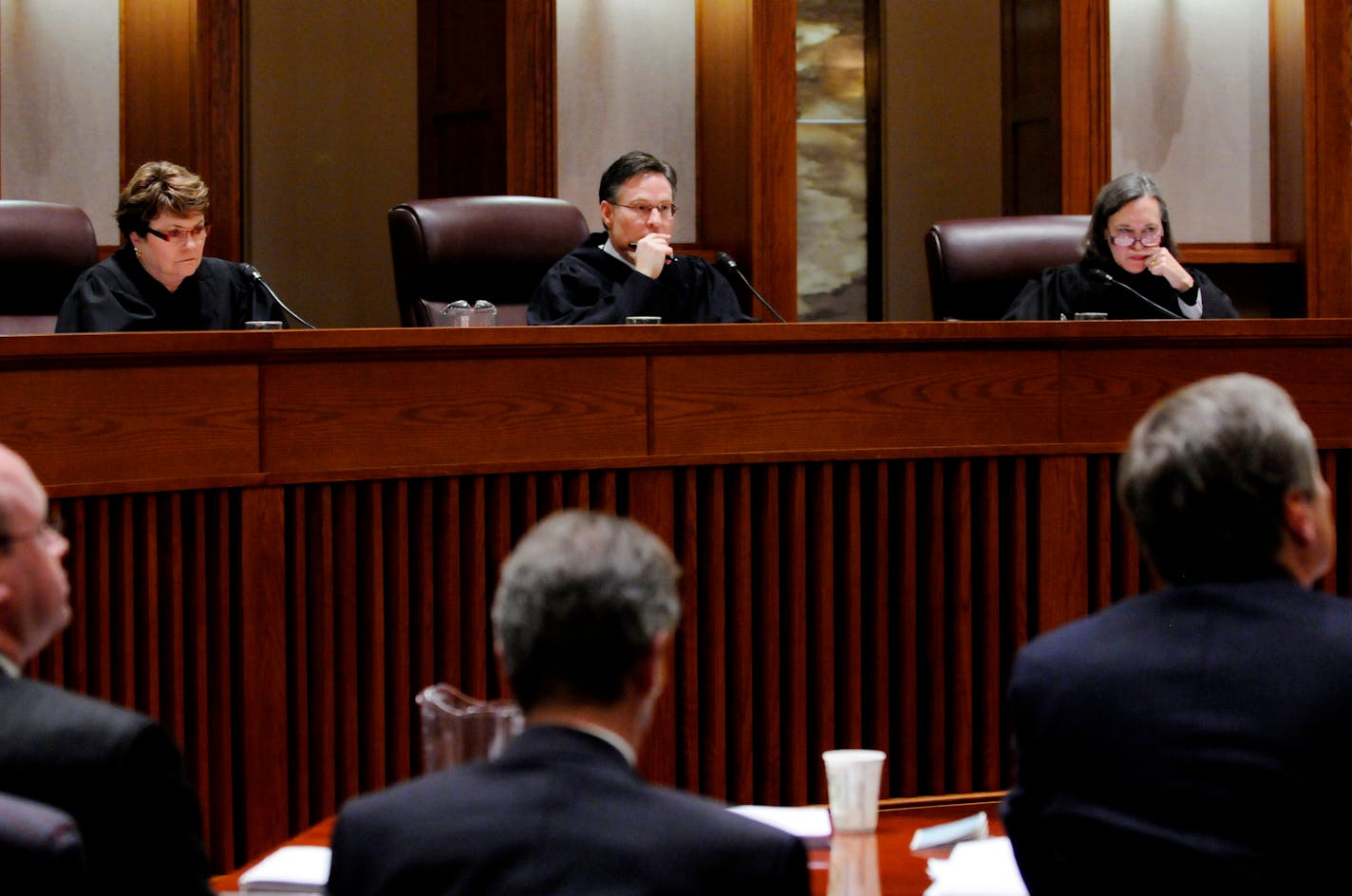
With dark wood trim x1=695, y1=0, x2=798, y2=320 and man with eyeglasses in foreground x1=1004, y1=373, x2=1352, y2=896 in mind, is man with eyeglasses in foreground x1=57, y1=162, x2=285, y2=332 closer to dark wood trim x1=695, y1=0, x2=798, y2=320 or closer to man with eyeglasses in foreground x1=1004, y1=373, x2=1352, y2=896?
dark wood trim x1=695, y1=0, x2=798, y2=320

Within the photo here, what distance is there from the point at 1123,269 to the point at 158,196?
2.24 m

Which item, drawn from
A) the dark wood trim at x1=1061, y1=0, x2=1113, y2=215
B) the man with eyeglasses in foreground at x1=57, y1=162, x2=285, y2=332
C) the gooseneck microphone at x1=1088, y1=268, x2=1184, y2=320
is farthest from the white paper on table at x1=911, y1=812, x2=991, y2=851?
the dark wood trim at x1=1061, y1=0, x2=1113, y2=215

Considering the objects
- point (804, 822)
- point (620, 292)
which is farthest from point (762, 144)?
point (804, 822)

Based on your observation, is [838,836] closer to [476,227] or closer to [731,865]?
[731,865]

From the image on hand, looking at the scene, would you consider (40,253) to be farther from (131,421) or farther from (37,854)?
(37,854)

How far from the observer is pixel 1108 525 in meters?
3.07

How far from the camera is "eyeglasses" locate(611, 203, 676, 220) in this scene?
424 centimetres

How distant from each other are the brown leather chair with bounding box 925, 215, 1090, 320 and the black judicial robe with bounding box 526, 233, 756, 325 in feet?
1.52

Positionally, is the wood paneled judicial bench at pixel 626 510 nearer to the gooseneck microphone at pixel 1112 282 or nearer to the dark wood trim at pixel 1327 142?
the gooseneck microphone at pixel 1112 282

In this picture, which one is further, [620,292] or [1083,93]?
[1083,93]

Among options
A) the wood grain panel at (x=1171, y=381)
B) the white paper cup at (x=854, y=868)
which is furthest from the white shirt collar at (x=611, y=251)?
the white paper cup at (x=854, y=868)

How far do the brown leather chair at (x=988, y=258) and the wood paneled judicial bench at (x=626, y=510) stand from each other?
107 cm

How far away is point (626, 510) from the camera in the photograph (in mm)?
2924

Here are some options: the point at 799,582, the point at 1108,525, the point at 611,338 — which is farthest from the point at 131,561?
the point at 1108,525
